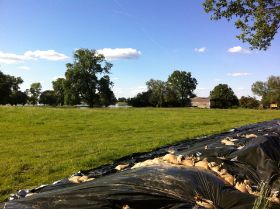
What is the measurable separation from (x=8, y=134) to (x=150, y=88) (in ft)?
264

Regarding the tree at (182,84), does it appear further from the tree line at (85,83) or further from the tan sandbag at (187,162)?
the tan sandbag at (187,162)

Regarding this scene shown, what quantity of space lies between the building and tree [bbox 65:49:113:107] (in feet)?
142

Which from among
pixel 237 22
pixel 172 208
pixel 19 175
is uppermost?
pixel 237 22

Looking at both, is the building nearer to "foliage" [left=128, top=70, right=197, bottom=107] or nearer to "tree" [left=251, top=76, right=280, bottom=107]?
"foliage" [left=128, top=70, right=197, bottom=107]

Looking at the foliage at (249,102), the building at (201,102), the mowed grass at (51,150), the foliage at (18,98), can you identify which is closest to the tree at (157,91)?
the building at (201,102)

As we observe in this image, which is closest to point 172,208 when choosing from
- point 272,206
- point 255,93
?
point 272,206

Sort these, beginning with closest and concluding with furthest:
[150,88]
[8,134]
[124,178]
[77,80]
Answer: [124,178] < [8,134] < [77,80] < [150,88]

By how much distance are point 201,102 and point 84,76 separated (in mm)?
49822

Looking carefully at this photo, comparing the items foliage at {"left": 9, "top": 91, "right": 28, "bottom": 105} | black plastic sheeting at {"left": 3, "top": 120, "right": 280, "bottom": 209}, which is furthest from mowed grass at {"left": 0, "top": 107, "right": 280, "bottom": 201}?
foliage at {"left": 9, "top": 91, "right": 28, "bottom": 105}

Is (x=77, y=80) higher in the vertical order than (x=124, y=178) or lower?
higher

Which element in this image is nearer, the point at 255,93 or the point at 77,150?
the point at 77,150

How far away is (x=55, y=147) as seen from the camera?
13367 millimetres

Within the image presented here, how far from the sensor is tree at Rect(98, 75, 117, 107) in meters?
69.5

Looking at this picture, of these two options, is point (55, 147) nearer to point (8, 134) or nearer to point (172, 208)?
point (8, 134)
